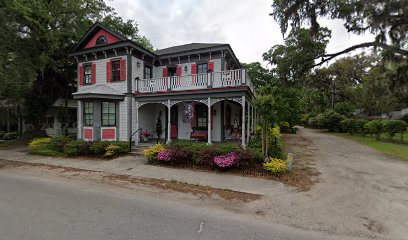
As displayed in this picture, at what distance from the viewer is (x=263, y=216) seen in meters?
4.44

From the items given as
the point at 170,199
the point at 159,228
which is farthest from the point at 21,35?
the point at 159,228

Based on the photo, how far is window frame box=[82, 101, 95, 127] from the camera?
13.5m

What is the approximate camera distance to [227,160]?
25.5ft

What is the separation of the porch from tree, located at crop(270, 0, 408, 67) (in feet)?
22.1

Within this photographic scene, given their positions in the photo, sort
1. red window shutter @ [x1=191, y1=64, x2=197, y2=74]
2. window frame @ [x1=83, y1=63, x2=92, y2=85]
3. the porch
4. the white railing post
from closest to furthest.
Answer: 1. the white railing post
2. the porch
3. red window shutter @ [x1=191, y1=64, x2=197, y2=74]
4. window frame @ [x1=83, y1=63, x2=92, y2=85]

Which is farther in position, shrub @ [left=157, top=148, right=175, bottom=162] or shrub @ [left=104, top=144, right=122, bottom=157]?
shrub @ [left=104, top=144, right=122, bottom=157]

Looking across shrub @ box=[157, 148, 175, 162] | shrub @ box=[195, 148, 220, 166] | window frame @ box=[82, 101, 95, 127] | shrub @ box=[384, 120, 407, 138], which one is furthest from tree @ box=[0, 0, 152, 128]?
shrub @ box=[384, 120, 407, 138]

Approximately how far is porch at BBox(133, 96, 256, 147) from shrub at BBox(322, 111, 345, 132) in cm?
1886

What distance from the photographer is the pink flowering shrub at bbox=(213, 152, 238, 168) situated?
7.71 m

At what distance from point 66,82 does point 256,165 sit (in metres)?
18.9

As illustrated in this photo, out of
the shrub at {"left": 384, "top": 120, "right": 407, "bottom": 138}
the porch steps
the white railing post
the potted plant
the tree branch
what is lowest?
the porch steps

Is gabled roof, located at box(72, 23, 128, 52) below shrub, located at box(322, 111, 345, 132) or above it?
above

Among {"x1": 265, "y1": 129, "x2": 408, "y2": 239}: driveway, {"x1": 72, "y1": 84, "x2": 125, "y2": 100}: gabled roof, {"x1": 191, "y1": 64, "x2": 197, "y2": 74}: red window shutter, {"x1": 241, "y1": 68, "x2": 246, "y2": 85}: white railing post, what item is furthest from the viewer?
{"x1": 191, "y1": 64, "x2": 197, "y2": 74}: red window shutter

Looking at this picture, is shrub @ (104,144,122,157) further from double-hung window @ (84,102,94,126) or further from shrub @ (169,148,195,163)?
double-hung window @ (84,102,94,126)
